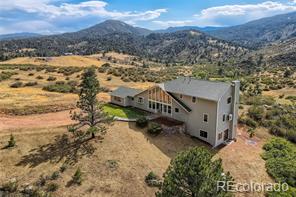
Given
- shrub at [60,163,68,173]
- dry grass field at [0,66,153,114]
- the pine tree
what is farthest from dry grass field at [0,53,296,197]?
the pine tree

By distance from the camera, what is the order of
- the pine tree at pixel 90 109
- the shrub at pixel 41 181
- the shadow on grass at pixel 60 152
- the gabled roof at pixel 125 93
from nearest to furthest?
the shrub at pixel 41 181 → the shadow on grass at pixel 60 152 → the pine tree at pixel 90 109 → the gabled roof at pixel 125 93

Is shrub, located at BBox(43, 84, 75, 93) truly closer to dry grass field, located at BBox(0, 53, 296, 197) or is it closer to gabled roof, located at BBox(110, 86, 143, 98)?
dry grass field, located at BBox(0, 53, 296, 197)

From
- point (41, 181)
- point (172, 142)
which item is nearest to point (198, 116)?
point (172, 142)

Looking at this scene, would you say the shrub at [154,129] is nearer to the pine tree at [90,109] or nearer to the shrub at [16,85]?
the pine tree at [90,109]

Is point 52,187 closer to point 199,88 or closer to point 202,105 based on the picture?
point 202,105

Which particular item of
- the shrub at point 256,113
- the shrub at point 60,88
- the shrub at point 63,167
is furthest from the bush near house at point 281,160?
the shrub at point 60,88

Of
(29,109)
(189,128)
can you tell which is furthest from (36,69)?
(189,128)
